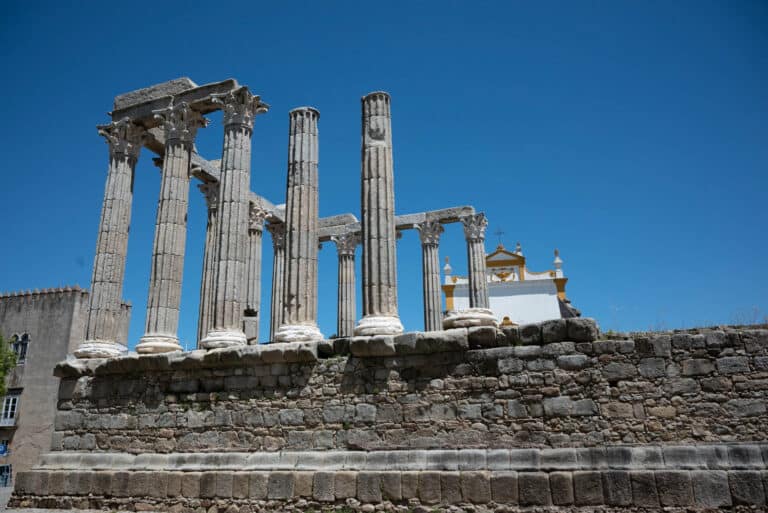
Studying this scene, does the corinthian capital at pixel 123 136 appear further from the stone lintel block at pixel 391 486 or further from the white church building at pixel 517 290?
the white church building at pixel 517 290

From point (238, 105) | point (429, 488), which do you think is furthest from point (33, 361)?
point (429, 488)

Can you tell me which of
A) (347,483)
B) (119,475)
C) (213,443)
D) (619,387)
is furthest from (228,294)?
(619,387)

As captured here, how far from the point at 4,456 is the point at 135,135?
17.8 m

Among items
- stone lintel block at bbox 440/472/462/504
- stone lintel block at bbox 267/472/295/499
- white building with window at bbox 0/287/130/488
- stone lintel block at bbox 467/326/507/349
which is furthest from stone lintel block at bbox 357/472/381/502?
white building with window at bbox 0/287/130/488

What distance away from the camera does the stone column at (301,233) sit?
432 inches

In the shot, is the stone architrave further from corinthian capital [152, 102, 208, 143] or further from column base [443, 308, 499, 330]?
corinthian capital [152, 102, 208, 143]

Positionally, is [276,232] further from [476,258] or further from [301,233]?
[301,233]

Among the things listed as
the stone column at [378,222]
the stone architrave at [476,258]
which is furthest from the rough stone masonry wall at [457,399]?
the stone architrave at [476,258]

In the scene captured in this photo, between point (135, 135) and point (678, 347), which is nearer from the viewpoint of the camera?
point (678, 347)

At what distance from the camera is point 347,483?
8812 millimetres

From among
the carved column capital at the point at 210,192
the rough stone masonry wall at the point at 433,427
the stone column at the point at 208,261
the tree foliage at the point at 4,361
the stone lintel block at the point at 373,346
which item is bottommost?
the rough stone masonry wall at the point at 433,427

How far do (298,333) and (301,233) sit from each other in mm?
2109

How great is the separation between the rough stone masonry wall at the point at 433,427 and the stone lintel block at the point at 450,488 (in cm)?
2

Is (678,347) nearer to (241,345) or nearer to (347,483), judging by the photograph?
(347,483)
